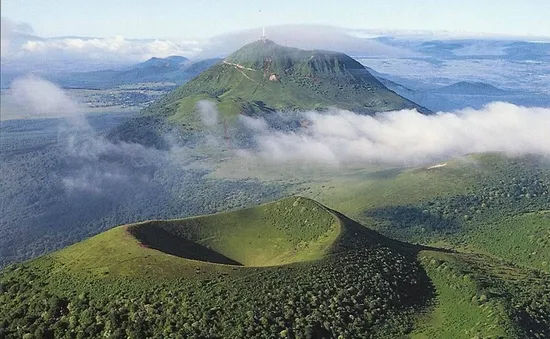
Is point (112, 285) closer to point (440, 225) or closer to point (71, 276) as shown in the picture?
point (71, 276)

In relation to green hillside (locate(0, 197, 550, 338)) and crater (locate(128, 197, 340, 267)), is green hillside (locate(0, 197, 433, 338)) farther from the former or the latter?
crater (locate(128, 197, 340, 267))

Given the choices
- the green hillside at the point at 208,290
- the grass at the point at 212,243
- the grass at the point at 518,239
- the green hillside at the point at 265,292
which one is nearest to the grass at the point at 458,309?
the green hillside at the point at 265,292

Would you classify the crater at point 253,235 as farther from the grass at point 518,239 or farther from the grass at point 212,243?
the grass at point 518,239

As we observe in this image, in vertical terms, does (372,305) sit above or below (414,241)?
above

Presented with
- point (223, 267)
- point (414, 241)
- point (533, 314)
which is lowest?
point (414, 241)

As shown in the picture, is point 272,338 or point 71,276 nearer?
point 272,338

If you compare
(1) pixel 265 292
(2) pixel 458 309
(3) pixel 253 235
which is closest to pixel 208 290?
(1) pixel 265 292

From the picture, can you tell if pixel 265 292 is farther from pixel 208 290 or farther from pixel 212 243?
pixel 212 243

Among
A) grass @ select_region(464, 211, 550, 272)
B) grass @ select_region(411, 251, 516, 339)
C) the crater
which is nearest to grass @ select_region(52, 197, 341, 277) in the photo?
the crater

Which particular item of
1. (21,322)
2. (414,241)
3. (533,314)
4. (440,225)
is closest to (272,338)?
(21,322)

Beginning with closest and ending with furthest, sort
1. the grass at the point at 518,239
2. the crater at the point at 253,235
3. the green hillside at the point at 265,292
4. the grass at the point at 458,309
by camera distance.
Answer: the green hillside at the point at 265,292 → the grass at the point at 458,309 → the crater at the point at 253,235 → the grass at the point at 518,239

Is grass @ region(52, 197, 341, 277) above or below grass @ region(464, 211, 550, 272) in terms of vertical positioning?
above
